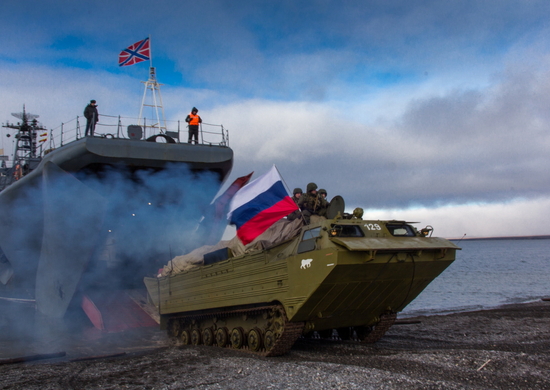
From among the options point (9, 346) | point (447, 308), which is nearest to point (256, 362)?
point (9, 346)

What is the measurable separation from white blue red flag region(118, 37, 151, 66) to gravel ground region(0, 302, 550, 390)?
29.9 ft

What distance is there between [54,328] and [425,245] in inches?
397

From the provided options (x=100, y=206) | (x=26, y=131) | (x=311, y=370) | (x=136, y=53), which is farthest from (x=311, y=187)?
(x=26, y=131)

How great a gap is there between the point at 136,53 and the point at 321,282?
35.1ft

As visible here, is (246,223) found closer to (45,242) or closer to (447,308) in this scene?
(45,242)

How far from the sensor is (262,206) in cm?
961

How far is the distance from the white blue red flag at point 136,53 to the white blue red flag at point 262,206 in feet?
24.3

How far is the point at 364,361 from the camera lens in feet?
24.6

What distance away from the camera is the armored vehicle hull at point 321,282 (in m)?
7.64

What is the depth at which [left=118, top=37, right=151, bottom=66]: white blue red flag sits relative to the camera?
15.1 m

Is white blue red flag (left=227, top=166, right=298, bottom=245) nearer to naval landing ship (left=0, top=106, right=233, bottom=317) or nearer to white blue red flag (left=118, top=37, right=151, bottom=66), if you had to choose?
naval landing ship (left=0, top=106, right=233, bottom=317)

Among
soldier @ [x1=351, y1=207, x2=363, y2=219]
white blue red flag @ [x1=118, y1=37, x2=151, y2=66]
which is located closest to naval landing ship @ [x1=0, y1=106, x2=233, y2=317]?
white blue red flag @ [x1=118, y1=37, x2=151, y2=66]

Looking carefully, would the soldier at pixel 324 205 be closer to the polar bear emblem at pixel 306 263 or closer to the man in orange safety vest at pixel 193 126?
the polar bear emblem at pixel 306 263

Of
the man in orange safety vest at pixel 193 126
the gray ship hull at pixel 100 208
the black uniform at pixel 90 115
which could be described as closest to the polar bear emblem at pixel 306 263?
the gray ship hull at pixel 100 208
